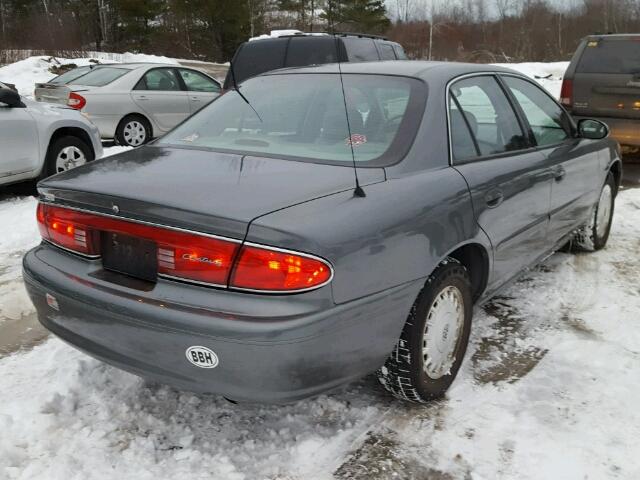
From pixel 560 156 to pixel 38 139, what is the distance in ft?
16.8

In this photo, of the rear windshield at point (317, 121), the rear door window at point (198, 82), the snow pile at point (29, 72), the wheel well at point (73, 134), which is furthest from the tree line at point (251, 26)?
the rear windshield at point (317, 121)

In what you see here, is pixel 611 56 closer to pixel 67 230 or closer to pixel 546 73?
pixel 67 230

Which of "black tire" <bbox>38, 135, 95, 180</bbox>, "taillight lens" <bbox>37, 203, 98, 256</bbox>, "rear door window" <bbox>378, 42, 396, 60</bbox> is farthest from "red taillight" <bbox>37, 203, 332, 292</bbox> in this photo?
"rear door window" <bbox>378, 42, 396, 60</bbox>

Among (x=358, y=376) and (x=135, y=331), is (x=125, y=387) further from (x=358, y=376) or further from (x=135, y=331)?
(x=358, y=376)

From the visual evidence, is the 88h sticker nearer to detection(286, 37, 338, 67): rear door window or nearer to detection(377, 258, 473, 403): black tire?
detection(377, 258, 473, 403): black tire

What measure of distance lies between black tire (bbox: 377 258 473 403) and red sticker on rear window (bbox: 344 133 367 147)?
2.18 feet

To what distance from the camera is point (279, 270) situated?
2.06m

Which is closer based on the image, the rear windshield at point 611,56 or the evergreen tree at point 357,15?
the rear windshield at point 611,56

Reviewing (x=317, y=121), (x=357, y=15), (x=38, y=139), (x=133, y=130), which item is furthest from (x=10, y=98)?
(x=357, y=15)

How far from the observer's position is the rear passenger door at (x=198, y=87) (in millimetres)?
11086

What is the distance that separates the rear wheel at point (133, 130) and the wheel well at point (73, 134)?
10.2ft

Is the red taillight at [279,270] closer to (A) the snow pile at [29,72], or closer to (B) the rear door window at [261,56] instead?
(B) the rear door window at [261,56]

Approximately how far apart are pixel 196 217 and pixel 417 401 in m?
1.34

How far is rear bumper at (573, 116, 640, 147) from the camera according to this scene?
26.9ft
